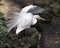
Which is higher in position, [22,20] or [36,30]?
[22,20]

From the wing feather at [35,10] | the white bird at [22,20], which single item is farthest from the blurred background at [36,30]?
the wing feather at [35,10]

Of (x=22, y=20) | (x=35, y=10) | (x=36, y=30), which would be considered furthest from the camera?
Answer: (x=35, y=10)

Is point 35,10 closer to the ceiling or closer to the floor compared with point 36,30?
closer to the ceiling

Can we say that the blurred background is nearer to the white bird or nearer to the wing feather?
the white bird

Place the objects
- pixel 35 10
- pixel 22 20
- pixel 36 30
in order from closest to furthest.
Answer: pixel 22 20
pixel 36 30
pixel 35 10

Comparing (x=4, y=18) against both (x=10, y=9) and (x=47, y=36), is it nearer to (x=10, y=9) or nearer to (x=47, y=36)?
(x=10, y=9)

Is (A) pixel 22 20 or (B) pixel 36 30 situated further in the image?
(B) pixel 36 30

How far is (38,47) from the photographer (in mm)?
4914

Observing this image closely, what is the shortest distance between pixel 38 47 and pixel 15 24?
622mm

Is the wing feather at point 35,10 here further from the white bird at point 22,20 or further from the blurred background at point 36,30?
the blurred background at point 36,30

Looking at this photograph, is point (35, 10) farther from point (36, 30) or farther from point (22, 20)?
point (22, 20)

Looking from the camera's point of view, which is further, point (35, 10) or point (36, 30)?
point (35, 10)

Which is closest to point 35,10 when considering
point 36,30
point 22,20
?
point 36,30

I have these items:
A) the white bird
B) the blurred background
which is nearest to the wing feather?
the white bird
